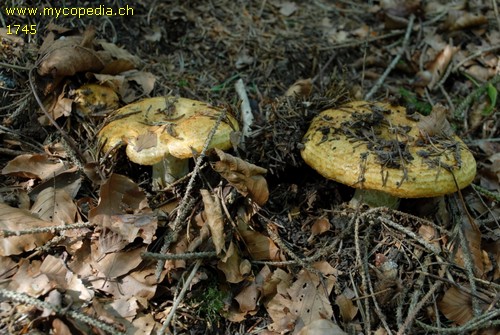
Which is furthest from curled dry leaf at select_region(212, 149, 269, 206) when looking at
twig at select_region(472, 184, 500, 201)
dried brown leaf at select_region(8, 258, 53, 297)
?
twig at select_region(472, 184, 500, 201)

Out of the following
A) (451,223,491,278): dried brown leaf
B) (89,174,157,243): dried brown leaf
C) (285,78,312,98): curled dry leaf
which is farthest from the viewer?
(285,78,312,98): curled dry leaf

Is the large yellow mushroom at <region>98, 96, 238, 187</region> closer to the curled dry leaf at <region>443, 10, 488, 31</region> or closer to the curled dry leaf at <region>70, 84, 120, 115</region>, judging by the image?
the curled dry leaf at <region>70, 84, 120, 115</region>

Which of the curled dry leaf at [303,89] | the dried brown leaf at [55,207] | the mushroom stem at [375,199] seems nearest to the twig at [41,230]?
the dried brown leaf at [55,207]

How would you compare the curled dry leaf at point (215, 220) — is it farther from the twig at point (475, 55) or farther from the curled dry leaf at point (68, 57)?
the twig at point (475, 55)

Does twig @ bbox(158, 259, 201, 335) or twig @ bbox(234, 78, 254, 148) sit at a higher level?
twig @ bbox(234, 78, 254, 148)

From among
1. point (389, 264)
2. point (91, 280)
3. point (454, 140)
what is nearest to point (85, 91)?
point (91, 280)

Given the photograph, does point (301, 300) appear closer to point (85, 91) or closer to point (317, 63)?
point (85, 91)
